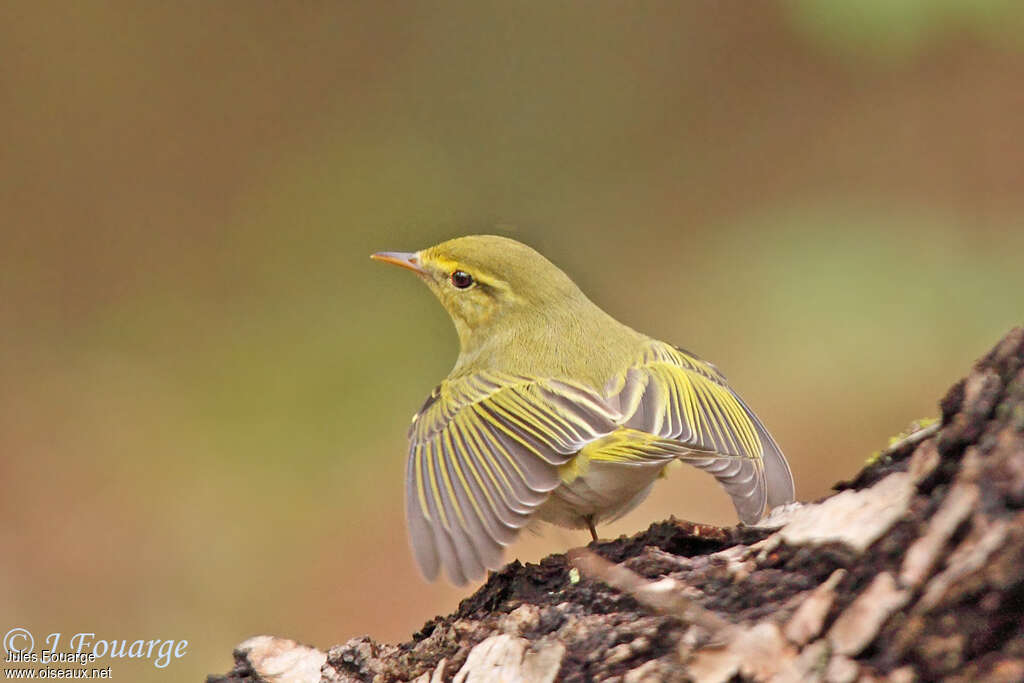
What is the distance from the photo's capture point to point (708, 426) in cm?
361

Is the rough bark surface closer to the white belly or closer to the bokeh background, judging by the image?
the white belly

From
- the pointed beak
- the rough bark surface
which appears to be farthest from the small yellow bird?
the rough bark surface

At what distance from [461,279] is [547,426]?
4.16 ft

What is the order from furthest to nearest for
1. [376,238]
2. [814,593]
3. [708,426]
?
[376,238]
[708,426]
[814,593]

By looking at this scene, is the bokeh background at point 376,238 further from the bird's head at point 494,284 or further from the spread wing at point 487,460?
the spread wing at point 487,460

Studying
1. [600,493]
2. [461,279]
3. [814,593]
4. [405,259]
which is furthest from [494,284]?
[814,593]

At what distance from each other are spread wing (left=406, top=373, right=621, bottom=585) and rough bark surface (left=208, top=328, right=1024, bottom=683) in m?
0.42

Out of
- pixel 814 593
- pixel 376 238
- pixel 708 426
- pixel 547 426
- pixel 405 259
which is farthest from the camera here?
pixel 376 238

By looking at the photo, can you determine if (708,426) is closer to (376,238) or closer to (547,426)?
(547,426)

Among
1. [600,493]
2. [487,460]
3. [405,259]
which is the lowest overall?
[600,493]

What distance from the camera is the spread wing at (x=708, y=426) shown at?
3213mm

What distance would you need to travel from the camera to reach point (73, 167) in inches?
313

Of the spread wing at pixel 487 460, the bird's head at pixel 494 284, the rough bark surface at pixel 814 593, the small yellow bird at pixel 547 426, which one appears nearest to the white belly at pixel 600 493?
the small yellow bird at pixel 547 426

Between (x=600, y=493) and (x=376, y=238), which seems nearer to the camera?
(x=600, y=493)
